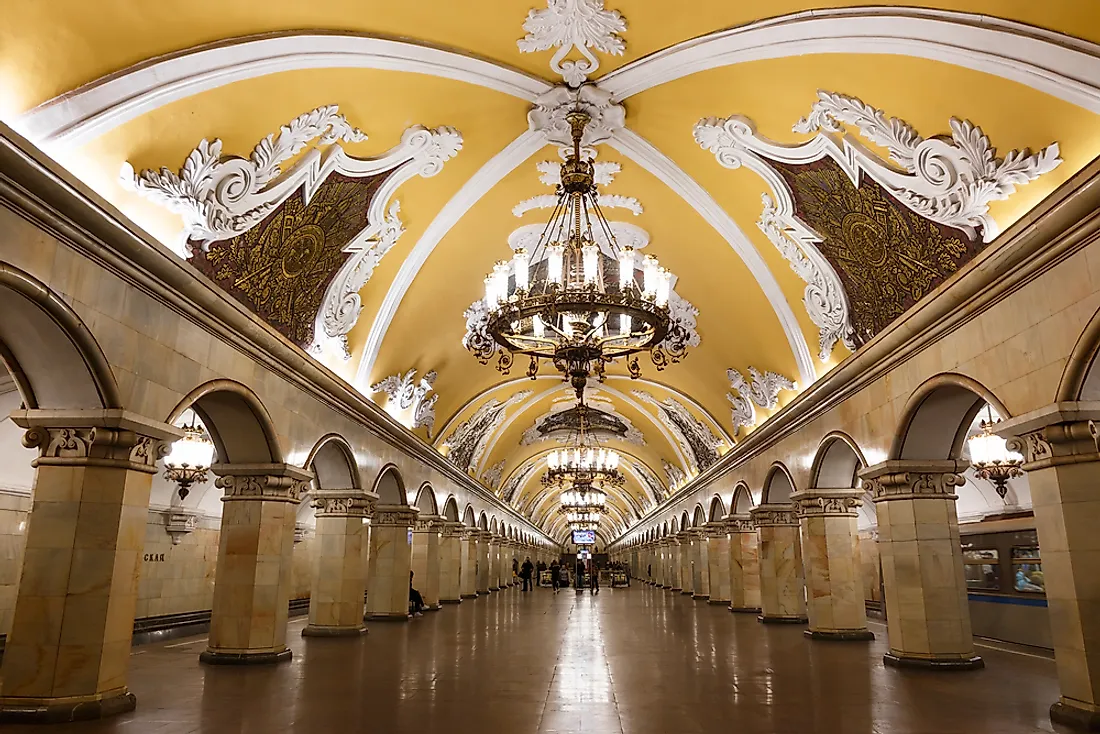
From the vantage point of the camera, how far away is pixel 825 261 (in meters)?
9.18

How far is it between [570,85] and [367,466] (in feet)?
23.5

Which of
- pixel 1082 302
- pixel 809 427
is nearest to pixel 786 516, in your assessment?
pixel 809 427

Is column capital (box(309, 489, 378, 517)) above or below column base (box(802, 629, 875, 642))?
above

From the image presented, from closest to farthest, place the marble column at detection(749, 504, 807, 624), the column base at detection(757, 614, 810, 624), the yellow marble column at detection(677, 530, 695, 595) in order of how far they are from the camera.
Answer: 1. the column base at detection(757, 614, 810, 624)
2. the marble column at detection(749, 504, 807, 624)
3. the yellow marble column at detection(677, 530, 695, 595)

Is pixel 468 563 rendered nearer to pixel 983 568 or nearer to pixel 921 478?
pixel 983 568

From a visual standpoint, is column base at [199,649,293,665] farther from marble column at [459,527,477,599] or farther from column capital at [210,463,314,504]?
marble column at [459,527,477,599]

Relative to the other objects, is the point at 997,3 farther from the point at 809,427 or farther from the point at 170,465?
the point at 170,465

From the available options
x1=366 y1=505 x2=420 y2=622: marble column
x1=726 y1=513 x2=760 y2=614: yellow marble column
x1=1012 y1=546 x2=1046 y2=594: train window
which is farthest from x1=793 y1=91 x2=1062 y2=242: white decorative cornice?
x1=726 y1=513 x2=760 y2=614: yellow marble column

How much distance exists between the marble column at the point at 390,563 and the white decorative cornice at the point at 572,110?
8.63 metres

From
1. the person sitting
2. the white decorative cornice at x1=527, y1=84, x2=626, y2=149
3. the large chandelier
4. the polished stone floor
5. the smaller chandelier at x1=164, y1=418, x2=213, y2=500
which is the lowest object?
the polished stone floor

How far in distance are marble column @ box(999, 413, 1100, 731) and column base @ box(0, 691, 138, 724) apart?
23.9ft

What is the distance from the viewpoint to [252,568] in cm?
851

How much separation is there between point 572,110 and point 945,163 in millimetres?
3674

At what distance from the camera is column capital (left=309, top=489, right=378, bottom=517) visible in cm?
1170
